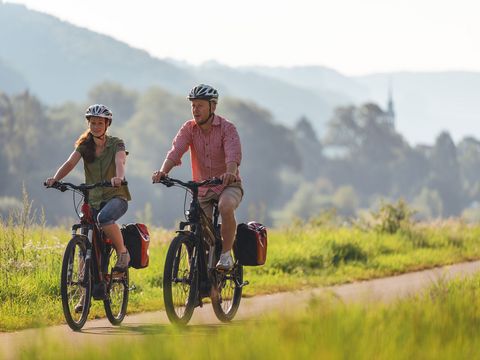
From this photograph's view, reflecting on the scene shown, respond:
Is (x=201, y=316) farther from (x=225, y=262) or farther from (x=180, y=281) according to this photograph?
(x=225, y=262)

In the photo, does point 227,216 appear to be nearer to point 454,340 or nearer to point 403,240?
point 454,340

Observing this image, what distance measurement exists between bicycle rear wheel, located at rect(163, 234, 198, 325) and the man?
1.00ft

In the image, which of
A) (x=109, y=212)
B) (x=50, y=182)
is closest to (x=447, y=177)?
(x=109, y=212)

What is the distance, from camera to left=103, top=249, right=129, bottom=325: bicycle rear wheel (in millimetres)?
9078

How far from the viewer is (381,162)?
622ft

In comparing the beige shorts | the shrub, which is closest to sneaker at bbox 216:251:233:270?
the beige shorts

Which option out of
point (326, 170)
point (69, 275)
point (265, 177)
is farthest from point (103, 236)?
point (326, 170)

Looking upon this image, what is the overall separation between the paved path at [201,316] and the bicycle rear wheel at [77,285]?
123mm

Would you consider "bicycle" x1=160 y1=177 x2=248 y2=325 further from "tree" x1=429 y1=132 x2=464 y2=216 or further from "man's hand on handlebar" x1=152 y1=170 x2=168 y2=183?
"tree" x1=429 y1=132 x2=464 y2=216

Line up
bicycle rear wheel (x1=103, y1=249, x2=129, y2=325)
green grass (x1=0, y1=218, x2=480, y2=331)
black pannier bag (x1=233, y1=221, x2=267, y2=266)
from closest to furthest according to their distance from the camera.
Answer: bicycle rear wheel (x1=103, y1=249, x2=129, y2=325)
black pannier bag (x1=233, y1=221, x2=267, y2=266)
green grass (x1=0, y1=218, x2=480, y2=331)

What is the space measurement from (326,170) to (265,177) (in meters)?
39.8

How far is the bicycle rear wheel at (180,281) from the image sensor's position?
332 inches

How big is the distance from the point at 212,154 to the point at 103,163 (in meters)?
0.89

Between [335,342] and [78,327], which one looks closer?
[335,342]
